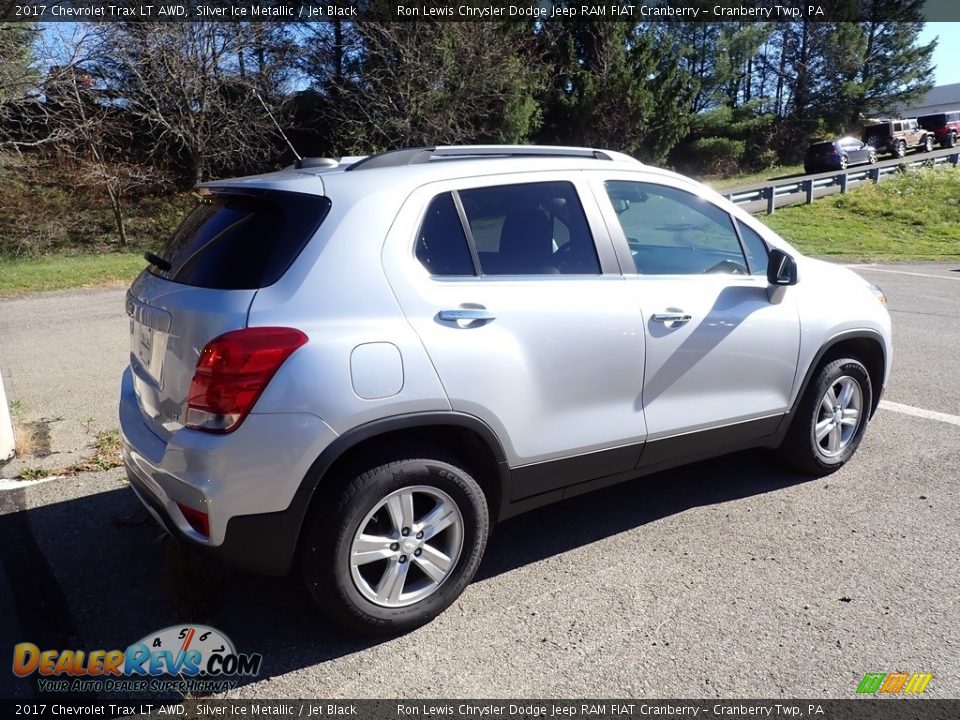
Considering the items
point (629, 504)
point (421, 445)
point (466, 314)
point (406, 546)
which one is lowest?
point (629, 504)

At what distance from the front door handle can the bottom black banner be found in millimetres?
1717

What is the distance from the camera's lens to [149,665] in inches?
122

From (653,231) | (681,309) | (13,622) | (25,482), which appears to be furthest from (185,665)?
(653,231)

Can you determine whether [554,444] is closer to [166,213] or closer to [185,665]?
[185,665]

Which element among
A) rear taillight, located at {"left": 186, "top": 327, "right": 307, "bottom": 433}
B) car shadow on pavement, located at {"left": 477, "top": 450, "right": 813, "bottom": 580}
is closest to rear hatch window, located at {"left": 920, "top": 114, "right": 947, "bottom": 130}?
car shadow on pavement, located at {"left": 477, "top": 450, "right": 813, "bottom": 580}

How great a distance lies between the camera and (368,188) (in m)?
3.28

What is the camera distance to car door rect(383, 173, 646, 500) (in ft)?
10.6

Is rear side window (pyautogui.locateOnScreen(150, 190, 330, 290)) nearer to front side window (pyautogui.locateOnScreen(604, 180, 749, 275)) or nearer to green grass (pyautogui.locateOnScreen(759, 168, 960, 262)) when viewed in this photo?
front side window (pyautogui.locateOnScreen(604, 180, 749, 275))

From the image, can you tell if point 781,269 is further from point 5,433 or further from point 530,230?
point 5,433

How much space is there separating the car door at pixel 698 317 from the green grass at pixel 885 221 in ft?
47.4

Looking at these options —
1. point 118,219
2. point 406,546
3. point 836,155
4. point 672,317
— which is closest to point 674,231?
point 672,317

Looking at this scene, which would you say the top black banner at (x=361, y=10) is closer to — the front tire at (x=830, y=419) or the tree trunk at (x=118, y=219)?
the tree trunk at (x=118, y=219)

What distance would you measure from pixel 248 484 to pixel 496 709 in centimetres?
119

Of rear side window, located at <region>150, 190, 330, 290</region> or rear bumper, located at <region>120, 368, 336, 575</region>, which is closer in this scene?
rear bumper, located at <region>120, 368, 336, 575</region>
